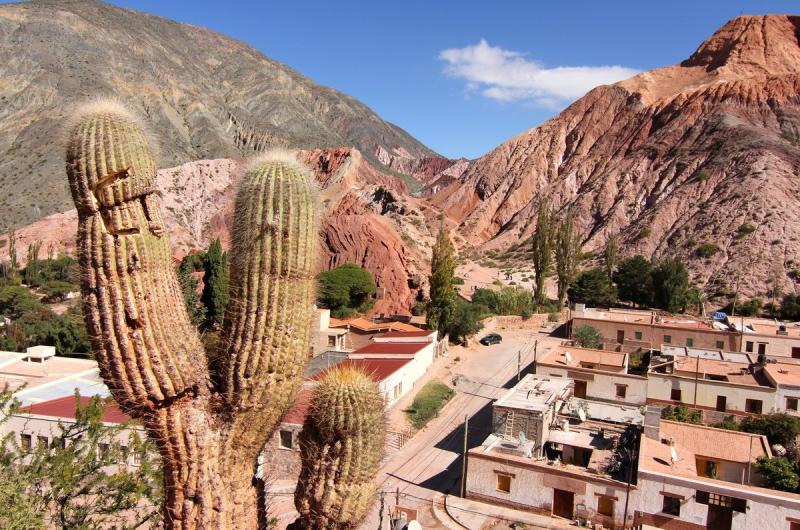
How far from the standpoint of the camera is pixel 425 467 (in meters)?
18.4

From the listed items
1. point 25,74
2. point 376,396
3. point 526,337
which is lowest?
point 526,337

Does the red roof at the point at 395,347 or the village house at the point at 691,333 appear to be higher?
the village house at the point at 691,333

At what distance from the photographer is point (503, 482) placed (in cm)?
1563

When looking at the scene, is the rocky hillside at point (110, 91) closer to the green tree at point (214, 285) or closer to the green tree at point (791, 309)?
the green tree at point (214, 285)

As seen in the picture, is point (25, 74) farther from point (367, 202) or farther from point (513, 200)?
point (513, 200)

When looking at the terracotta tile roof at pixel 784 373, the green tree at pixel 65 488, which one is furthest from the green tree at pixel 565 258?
the green tree at pixel 65 488

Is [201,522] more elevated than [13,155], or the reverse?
[13,155]

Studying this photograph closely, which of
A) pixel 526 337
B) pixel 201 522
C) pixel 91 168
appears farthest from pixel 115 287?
pixel 526 337

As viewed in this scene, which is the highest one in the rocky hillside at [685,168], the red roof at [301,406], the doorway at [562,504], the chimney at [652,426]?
the rocky hillside at [685,168]

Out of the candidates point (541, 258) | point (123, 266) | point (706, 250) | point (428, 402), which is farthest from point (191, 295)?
point (706, 250)

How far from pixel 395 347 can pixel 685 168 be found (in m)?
54.9

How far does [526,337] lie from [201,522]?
3249cm

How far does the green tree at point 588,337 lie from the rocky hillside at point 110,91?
83.7 ft

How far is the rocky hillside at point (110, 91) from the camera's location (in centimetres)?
6519
